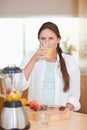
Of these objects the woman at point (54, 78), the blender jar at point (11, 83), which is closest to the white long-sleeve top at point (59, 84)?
the woman at point (54, 78)

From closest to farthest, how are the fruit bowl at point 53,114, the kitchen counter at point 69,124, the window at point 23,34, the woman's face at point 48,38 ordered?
the kitchen counter at point 69,124 → the fruit bowl at point 53,114 → the woman's face at point 48,38 → the window at point 23,34

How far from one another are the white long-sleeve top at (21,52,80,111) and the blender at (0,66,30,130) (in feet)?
1.55

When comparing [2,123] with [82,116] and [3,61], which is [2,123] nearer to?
[82,116]

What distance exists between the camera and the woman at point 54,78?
207cm

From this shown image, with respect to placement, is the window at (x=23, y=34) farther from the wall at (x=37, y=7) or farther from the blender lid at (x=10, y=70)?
the blender lid at (x=10, y=70)

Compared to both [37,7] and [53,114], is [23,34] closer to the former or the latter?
[37,7]

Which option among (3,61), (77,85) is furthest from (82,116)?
(3,61)

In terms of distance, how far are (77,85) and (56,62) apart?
0.80ft

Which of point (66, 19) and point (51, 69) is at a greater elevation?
point (66, 19)

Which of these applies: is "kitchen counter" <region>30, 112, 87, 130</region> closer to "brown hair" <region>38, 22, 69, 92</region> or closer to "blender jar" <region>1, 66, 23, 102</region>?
"blender jar" <region>1, 66, 23, 102</region>

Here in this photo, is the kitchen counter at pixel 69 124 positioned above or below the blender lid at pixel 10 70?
below

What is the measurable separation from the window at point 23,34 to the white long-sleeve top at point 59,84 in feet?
7.69

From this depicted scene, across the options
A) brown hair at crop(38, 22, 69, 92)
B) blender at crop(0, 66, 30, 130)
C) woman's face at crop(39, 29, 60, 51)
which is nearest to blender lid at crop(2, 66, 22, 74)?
blender at crop(0, 66, 30, 130)

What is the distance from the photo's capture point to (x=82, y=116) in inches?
72.8
